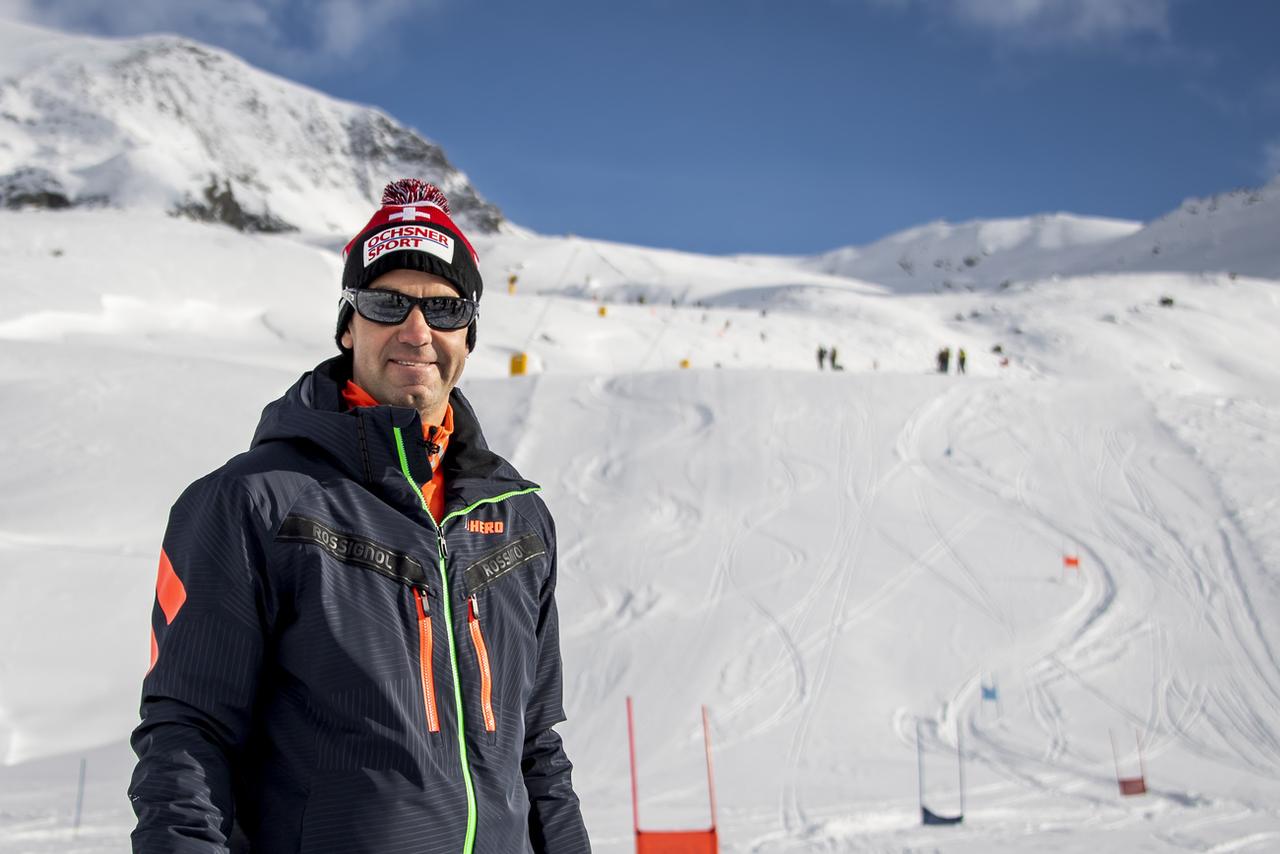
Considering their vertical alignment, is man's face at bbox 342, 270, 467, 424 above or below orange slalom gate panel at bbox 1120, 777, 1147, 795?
above

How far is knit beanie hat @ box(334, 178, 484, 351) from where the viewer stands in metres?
2.30

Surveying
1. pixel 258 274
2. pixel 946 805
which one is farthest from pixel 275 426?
pixel 258 274

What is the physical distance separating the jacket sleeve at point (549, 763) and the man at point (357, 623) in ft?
0.14

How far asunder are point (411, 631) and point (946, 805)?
26.3 feet

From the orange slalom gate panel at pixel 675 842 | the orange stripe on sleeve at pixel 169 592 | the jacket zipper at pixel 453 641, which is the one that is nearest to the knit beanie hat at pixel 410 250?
the jacket zipper at pixel 453 641

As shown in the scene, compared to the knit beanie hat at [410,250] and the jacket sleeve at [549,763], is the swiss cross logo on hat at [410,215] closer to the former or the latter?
the knit beanie hat at [410,250]

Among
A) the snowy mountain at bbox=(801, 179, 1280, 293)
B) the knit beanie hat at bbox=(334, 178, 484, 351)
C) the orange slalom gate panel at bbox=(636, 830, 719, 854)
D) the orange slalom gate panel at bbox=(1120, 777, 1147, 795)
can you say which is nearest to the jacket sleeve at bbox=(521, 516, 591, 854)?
the knit beanie hat at bbox=(334, 178, 484, 351)

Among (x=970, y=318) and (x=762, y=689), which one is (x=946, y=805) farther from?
(x=970, y=318)

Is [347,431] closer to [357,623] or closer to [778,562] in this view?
[357,623]

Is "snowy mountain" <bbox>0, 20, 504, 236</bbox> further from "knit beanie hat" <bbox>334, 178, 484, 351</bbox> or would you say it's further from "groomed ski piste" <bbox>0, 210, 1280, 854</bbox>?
"knit beanie hat" <bbox>334, 178, 484, 351</bbox>

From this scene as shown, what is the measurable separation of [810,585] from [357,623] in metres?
11.8

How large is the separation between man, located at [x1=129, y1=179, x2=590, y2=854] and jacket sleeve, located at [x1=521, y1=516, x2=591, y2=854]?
4cm

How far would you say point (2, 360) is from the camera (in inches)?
714

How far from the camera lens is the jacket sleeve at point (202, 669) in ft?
5.66
